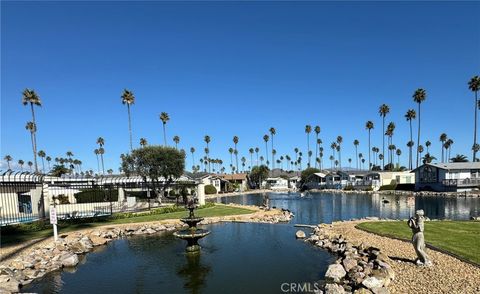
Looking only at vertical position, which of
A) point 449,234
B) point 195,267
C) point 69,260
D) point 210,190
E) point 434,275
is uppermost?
point 434,275

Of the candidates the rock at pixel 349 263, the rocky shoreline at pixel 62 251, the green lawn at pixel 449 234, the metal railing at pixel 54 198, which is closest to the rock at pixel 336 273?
the rock at pixel 349 263

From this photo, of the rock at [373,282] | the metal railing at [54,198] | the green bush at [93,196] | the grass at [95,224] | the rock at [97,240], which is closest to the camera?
the rock at [373,282]

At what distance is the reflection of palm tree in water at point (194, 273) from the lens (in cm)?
1570

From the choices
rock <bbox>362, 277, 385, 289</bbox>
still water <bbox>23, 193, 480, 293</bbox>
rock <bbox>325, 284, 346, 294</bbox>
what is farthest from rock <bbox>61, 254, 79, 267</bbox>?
rock <bbox>362, 277, 385, 289</bbox>

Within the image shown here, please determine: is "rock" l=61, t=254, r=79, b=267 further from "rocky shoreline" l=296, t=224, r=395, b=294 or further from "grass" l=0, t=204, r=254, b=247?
"rocky shoreline" l=296, t=224, r=395, b=294

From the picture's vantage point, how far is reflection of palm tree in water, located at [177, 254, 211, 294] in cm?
1570

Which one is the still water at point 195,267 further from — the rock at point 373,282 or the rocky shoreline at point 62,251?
the rock at point 373,282

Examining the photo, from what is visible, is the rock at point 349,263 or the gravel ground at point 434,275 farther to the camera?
the rock at point 349,263

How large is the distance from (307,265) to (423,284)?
702 centimetres

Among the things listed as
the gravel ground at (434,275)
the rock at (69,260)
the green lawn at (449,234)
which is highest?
the gravel ground at (434,275)

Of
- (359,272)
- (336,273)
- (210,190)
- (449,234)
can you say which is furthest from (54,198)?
(210,190)

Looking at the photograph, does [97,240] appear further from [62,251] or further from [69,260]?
[69,260]
